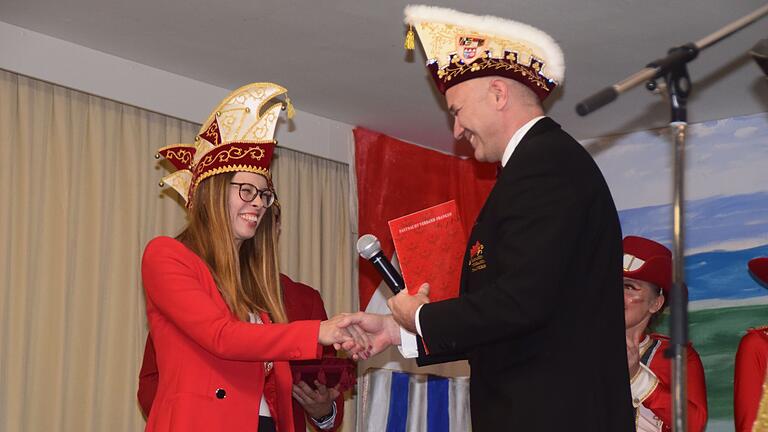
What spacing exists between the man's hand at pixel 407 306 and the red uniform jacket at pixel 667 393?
1.87 m

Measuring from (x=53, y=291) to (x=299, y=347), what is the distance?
6.48ft

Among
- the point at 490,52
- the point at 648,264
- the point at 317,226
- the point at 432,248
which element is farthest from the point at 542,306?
the point at 317,226

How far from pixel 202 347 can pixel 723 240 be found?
11.7ft

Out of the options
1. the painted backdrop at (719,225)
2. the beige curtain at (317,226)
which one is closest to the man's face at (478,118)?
the beige curtain at (317,226)

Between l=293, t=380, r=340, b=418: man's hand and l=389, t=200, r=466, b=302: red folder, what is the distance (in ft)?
2.76

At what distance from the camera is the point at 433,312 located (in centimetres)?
243

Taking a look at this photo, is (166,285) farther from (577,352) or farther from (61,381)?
(61,381)

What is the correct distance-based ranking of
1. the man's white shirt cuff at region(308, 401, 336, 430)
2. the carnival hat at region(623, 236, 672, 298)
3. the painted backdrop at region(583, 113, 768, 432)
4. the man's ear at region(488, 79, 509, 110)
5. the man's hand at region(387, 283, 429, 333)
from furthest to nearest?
the painted backdrop at region(583, 113, 768, 432), the carnival hat at region(623, 236, 672, 298), the man's white shirt cuff at region(308, 401, 336, 430), the man's ear at region(488, 79, 509, 110), the man's hand at region(387, 283, 429, 333)

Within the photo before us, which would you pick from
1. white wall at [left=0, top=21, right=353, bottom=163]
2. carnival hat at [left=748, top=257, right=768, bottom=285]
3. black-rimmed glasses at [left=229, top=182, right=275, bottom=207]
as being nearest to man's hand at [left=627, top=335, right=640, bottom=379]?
carnival hat at [left=748, top=257, right=768, bottom=285]

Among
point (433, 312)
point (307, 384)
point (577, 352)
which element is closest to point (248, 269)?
point (307, 384)

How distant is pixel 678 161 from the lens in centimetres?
209

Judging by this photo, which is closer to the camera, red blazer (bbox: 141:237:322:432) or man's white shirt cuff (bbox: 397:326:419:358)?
man's white shirt cuff (bbox: 397:326:419:358)

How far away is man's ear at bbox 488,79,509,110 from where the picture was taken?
106 inches

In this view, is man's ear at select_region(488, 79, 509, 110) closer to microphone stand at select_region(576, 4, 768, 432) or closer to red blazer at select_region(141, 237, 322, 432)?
microphone stand at select_region(576, 4, 768, 432)
